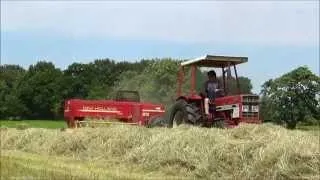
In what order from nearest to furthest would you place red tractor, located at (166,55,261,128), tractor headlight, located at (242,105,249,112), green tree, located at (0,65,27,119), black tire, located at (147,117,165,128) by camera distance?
1. tractor headlight, located at (242,105,249,112)
2. red tractor, located at (166,55,261,128)
3. black tire, located at (147,117,165,128)
4. green tree, located at (0,65,27,119)

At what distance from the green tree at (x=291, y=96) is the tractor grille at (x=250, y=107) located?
6535 millimetres

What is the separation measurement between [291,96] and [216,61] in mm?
6536

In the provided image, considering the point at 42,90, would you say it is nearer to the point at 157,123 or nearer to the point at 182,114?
the point at 157,123

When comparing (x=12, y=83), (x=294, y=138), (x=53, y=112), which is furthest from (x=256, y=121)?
(x=53, y=112)

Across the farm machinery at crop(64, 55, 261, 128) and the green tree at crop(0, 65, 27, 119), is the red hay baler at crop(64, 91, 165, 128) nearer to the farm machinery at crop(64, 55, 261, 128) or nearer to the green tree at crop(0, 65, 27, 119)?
the farm machinery at crop(64, 55, 261, 128)

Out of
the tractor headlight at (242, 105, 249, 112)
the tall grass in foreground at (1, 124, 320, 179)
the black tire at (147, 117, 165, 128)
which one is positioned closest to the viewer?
the tall grass in foreground at (1, 124, 320, 179)

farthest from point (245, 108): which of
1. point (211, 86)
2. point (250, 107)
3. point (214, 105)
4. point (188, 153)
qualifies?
point (188, 153)

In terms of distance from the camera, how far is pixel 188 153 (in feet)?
40.7

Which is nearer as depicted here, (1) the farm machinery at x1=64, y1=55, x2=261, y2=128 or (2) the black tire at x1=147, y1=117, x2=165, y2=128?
(1) the farm machinery at x1=64, y1=55, x2=261, y2=128

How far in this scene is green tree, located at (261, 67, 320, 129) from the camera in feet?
77.2

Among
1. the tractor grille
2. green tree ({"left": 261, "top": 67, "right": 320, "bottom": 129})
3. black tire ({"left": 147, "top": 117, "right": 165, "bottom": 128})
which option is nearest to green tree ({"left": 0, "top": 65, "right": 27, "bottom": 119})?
green tree ({"left": 261, "top": 67, "right": 320, "bottom": 129})

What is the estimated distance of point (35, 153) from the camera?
56.1ft

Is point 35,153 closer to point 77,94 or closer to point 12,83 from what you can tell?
point 12,83

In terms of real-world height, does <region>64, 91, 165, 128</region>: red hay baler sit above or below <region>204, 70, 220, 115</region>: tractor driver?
below
